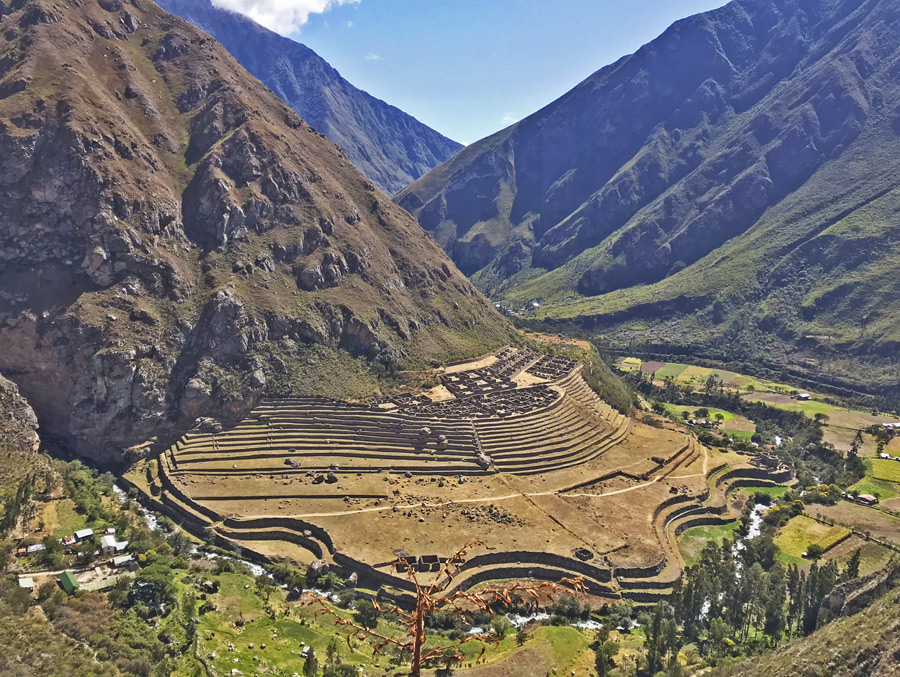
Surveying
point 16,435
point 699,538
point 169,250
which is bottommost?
point 699,538

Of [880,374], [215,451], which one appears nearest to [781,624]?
[215,451]

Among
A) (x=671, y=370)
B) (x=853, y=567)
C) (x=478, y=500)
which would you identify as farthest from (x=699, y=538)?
(x=671, y=370)

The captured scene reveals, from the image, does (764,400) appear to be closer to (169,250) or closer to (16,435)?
(169,250)

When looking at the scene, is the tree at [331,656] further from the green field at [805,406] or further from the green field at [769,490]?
the green field at [805,406]

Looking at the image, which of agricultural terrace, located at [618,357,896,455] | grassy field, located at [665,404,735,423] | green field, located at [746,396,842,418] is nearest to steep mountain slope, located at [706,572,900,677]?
agricultural terrace, located at [618,357,896,455]

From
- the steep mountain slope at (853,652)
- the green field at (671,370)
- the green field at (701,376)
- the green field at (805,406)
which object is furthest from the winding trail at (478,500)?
the green field at (671,370)

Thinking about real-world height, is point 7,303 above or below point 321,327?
above

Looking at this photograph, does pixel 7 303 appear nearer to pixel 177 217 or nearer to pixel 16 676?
pixel 177 217
